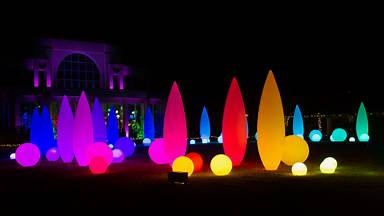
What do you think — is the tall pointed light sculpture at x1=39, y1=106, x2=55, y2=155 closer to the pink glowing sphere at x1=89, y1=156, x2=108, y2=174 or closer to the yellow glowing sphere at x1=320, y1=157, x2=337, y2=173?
the pink glowing sphere at x1=89, y1=156, x2=108, y2=174

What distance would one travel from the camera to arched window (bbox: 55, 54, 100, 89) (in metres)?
37.2

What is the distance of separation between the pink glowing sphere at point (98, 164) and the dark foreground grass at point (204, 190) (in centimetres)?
29

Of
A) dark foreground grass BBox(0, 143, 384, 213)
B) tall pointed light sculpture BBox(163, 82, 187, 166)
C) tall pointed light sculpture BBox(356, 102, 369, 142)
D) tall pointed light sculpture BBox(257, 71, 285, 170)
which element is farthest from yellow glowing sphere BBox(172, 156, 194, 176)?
tall pointed light sculpture BBox(356, 102, 369, 142)

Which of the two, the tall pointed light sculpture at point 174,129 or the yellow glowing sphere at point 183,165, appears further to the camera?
the tall pointed light sculpture at point 174,129

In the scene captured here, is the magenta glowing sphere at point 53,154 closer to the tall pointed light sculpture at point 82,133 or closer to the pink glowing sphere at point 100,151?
the tall pointed light sculpture at point 82,133

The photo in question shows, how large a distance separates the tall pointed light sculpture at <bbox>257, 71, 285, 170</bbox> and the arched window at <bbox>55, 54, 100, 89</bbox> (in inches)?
1034

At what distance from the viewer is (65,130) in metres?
17.5

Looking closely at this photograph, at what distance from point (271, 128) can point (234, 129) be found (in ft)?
5.33

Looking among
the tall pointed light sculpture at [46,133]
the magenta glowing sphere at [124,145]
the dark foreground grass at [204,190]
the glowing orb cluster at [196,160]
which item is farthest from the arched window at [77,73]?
the glowing orb cluster at [196,160]

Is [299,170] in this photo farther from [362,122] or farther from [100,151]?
[362,122]

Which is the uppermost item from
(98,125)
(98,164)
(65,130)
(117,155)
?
(98,125)

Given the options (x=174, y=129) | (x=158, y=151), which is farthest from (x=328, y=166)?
(x=158, y=151)

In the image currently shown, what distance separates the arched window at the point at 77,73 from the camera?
37.2m

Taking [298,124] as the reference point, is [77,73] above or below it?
above
